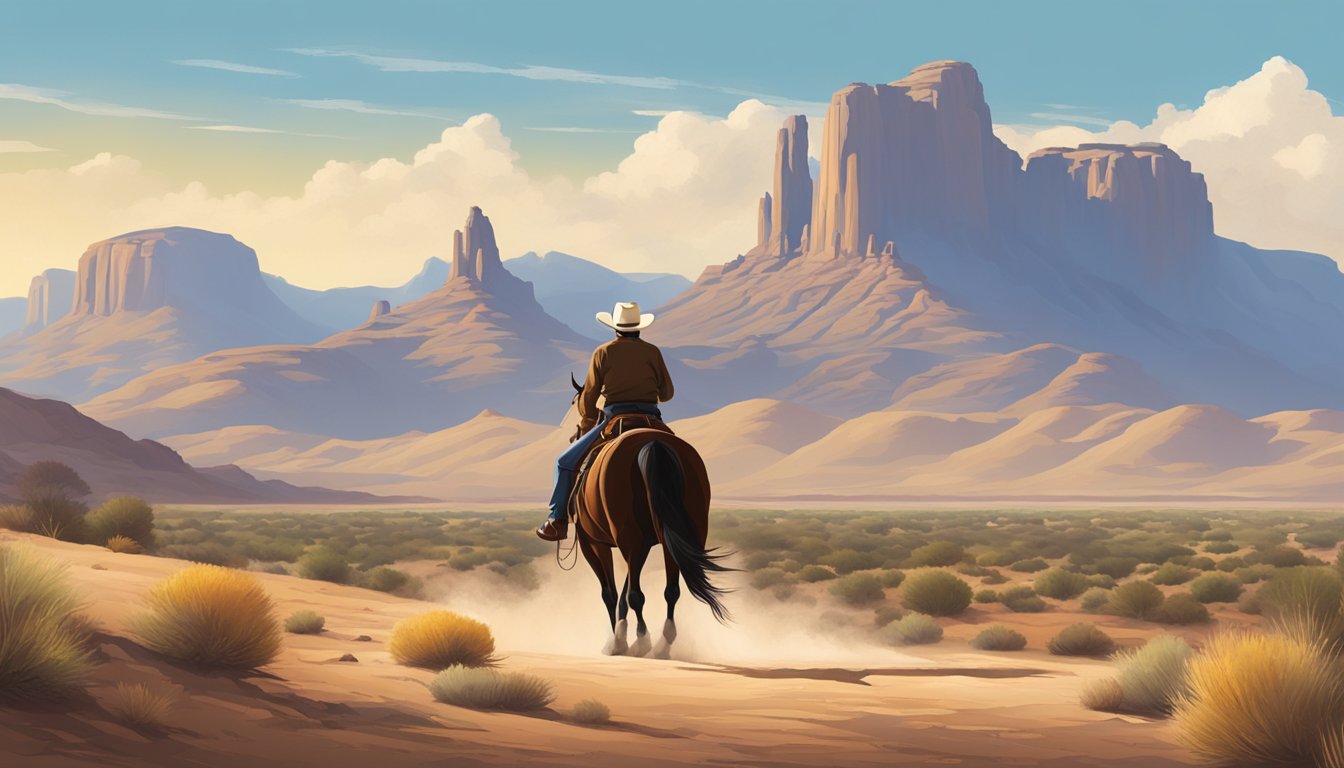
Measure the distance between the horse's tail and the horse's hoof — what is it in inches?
48.8

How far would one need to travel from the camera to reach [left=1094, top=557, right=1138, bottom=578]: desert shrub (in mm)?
39031

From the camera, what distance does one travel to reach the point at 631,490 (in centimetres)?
1482

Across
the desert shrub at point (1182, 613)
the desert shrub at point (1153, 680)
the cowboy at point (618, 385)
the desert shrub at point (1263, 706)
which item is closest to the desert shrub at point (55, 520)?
the cowboy at point (618, 385)

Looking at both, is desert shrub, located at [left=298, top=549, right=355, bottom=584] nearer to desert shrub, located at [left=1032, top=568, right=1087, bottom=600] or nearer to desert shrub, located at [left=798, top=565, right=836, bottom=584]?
desert shrub, located at [left=798, top=565, right=836, bottom=584]

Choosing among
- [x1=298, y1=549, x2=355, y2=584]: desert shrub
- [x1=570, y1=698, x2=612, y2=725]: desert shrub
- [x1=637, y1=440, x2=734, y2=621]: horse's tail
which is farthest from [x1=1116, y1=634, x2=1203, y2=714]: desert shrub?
[x1=298, y1=549, x2=355, y2=584]: desert shrub

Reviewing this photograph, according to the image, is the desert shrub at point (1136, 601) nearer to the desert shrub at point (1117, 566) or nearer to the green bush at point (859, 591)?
the green bush at point (859, 591)

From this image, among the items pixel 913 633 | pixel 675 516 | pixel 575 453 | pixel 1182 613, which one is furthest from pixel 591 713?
pixel 1182 613

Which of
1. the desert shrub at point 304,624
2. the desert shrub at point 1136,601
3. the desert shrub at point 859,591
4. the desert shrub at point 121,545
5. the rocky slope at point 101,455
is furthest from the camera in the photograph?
the rocky slope at point 101,455

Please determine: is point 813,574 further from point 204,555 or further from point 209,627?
point 209,627

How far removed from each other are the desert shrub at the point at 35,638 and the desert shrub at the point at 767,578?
24.5 m

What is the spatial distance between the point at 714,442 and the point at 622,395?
126 meters

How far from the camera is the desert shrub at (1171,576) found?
1377 inches

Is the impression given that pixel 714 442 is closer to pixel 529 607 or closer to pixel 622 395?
pixel 529 607

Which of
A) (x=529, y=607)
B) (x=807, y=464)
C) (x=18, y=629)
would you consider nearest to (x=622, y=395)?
(x=18, y=629)
